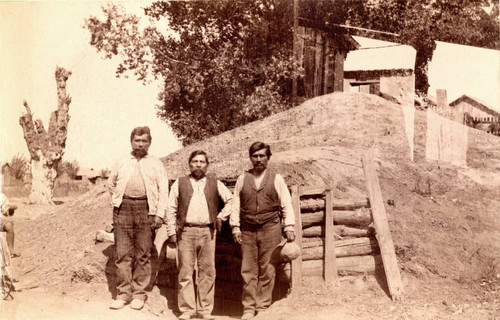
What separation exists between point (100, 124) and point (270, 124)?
333cm

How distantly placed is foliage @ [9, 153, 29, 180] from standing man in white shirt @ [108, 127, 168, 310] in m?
3.47

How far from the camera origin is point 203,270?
5.20 metres

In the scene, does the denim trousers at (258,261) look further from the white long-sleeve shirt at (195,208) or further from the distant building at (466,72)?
the distant building at (466,72)

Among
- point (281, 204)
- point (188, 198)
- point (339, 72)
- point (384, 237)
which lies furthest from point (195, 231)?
point (339, 72)

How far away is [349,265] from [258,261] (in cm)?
112

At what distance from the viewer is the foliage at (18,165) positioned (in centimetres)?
831

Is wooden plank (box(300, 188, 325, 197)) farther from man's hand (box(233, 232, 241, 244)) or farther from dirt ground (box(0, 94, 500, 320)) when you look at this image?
man's hand (box(233, 232, 241, 244))

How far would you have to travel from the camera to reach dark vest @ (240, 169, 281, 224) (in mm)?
5172

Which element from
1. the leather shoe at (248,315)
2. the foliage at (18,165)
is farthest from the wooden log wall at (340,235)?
the foliage at (18,165)

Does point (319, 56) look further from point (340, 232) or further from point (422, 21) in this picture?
point (340, 232)

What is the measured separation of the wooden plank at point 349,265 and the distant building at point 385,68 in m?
5.35

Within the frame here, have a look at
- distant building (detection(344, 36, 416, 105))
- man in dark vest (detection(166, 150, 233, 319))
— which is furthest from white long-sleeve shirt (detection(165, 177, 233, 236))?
distant building (detection(344, 36, 416, 105))

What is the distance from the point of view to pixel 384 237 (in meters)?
5.80

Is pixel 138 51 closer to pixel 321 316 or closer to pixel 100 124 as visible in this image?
pixel 100 124
